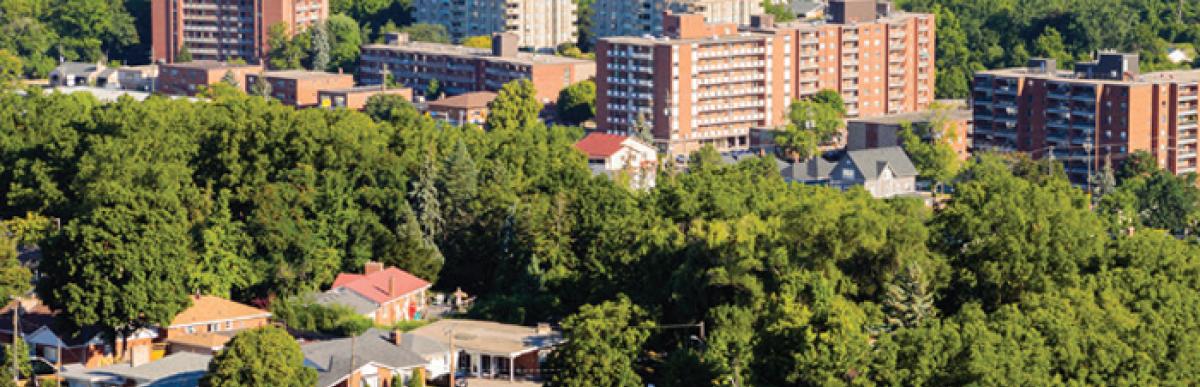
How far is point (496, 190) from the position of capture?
186 feet

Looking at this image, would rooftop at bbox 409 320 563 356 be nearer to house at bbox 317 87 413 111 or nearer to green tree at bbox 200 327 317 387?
green tree at bbox 200 327 317 387

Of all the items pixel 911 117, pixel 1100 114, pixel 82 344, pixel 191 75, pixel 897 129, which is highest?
pixel 191 75

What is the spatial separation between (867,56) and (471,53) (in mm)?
14681

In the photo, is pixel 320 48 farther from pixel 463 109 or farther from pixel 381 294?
pixel 381 294

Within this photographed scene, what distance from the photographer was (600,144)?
7744cm

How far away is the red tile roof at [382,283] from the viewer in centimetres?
5253

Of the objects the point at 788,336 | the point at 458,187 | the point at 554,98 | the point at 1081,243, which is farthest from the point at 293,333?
the point at 554,98

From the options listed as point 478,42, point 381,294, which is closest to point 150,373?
point 381,294

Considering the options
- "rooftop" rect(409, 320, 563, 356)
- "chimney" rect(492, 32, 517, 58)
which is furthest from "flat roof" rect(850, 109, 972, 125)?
"rooftop" rect(409, 320, 563, 356)

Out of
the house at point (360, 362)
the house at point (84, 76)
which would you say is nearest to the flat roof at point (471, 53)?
the house at point (84, 76)

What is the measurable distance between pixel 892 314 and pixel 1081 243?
4.39 metres

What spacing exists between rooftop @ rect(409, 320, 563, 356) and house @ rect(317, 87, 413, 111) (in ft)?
127

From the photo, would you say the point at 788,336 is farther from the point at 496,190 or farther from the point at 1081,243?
the point at 496,190

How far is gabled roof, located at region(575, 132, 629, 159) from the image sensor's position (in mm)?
76625
